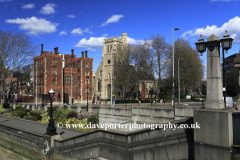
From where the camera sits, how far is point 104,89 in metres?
75.3

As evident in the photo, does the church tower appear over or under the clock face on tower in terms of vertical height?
over

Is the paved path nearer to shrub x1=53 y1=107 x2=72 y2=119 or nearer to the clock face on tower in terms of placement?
the clock face on tower

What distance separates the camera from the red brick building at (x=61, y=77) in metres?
56.9

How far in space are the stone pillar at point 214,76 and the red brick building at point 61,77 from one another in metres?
51.3

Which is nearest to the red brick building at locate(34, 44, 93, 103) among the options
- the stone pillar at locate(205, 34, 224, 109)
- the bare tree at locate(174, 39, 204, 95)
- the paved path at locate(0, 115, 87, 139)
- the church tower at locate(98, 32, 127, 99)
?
the church tower at locate(98, 32, 127, 99)

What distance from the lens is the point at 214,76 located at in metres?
7.54

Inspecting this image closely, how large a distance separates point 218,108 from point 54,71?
5539 cm

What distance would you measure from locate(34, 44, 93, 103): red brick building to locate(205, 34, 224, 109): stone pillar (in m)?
51.3

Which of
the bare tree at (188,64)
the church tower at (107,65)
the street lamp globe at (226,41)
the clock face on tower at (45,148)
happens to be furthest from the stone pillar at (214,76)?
the church tower at (107,65)

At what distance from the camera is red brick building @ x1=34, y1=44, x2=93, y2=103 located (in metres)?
56.9

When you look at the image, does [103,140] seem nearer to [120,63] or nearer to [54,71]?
[120,63]

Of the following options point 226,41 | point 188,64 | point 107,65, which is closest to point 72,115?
point 226,41

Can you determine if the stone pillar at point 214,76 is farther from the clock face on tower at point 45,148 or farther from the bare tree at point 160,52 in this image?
the bare tree at point 160,52

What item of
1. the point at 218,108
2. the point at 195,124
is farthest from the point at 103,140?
the point at 218,108
